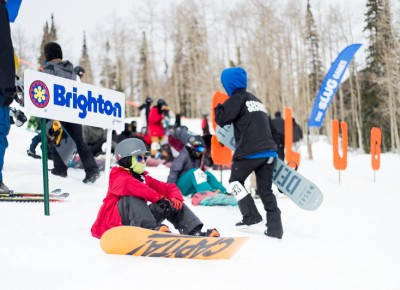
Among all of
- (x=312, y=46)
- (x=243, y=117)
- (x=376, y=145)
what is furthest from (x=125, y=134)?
(x=312, y=46)

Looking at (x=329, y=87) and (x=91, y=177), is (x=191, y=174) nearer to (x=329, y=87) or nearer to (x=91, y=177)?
(x=91, y=177)

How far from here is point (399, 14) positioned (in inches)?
803

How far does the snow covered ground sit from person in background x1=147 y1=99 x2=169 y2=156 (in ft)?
19.9

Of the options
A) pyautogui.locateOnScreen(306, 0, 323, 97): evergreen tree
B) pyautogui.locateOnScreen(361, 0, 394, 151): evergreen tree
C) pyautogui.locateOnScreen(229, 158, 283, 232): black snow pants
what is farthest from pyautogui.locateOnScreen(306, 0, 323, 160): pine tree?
pyautogui.locateOnScreen(229, 158, 283, 232): black snow pants

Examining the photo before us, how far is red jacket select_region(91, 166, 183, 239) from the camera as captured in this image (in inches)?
130

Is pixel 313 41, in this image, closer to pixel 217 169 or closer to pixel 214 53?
pixel 214 53

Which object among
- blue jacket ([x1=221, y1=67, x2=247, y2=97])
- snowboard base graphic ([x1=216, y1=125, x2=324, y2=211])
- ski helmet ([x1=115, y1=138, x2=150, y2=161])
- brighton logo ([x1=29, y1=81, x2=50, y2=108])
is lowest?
snowboard base graphic ([x1=216, y1=125, x2=324, y2=211])

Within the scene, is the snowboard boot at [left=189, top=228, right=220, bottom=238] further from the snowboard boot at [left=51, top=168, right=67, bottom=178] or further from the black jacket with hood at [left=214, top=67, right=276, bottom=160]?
the snowboard boot at [left=51, top=168, right=67, bottom=178]

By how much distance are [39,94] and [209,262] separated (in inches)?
92.5

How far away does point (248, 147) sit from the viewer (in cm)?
421

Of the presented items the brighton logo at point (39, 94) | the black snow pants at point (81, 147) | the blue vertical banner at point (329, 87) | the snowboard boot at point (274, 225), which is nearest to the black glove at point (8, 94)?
the brighton logo at point (39, 94)

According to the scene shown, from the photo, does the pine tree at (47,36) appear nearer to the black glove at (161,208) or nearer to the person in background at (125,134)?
the person in background at (125,134)

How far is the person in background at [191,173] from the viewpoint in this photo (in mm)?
6340

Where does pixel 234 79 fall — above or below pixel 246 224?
above
